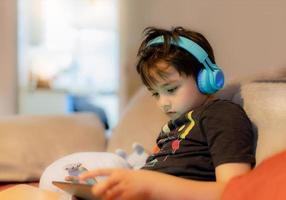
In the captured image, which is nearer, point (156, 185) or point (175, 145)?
point (156, 185)

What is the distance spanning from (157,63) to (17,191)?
1.30 ft

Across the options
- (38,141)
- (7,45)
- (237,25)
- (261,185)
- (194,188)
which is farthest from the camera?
(7,45)

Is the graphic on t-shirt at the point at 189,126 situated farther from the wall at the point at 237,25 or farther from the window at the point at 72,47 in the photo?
the window at the point at 72,47

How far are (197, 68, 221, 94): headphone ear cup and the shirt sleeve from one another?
4 cm

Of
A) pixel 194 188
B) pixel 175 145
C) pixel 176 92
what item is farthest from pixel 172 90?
pixel 194 188

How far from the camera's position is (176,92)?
41.8 inches

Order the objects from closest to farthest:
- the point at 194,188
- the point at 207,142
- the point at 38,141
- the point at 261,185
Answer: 1. the point at 261,185
2. the point at 194,188
3. the point at 207,142
4. the point at 38,141

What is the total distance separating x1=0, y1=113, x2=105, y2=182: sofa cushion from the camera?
1608mm

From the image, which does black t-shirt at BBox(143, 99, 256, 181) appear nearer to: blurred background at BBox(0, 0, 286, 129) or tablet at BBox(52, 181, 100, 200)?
tablet at BBox(52, 181, 100, 200)

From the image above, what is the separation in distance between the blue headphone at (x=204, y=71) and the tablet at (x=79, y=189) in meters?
0.33

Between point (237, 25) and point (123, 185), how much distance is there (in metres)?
1.48

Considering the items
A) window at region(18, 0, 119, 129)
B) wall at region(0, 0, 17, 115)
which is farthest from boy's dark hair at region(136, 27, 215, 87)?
window at region(18, 0, 119, 129)

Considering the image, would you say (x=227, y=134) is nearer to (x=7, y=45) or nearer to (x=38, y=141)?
(x=38, y=141)

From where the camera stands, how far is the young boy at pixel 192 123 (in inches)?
35.4
